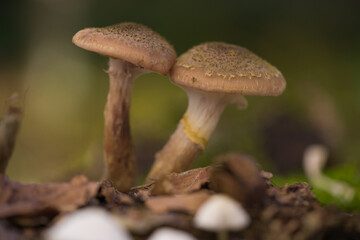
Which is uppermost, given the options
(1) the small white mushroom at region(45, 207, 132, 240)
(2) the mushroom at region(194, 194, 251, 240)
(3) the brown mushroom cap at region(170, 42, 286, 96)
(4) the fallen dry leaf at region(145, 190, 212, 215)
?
(3) the brown mushroom cap at region(170, 42, 286, 96)

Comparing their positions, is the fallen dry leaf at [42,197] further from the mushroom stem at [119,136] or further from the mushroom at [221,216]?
the mushroom stem at [119,136]

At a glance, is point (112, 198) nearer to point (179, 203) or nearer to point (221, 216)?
point (179, 203)

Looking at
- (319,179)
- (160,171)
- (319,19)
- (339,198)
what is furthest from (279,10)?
(160,171)

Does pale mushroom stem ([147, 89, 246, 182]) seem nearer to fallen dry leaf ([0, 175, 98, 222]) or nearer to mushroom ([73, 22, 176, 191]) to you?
mushroom ([73, 22, 176, 191])

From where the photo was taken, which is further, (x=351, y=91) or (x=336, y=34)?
(x=336, y=34)

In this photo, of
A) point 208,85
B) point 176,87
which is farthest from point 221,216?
point 176,87

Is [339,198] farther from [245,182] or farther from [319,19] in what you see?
[319,19]

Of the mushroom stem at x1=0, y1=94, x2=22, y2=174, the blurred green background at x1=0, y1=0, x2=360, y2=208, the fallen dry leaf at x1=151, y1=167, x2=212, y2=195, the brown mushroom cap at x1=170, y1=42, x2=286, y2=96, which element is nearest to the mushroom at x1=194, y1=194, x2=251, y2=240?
the fallen dry leaf at x1=151, y1=167, x2=212, y2=195
